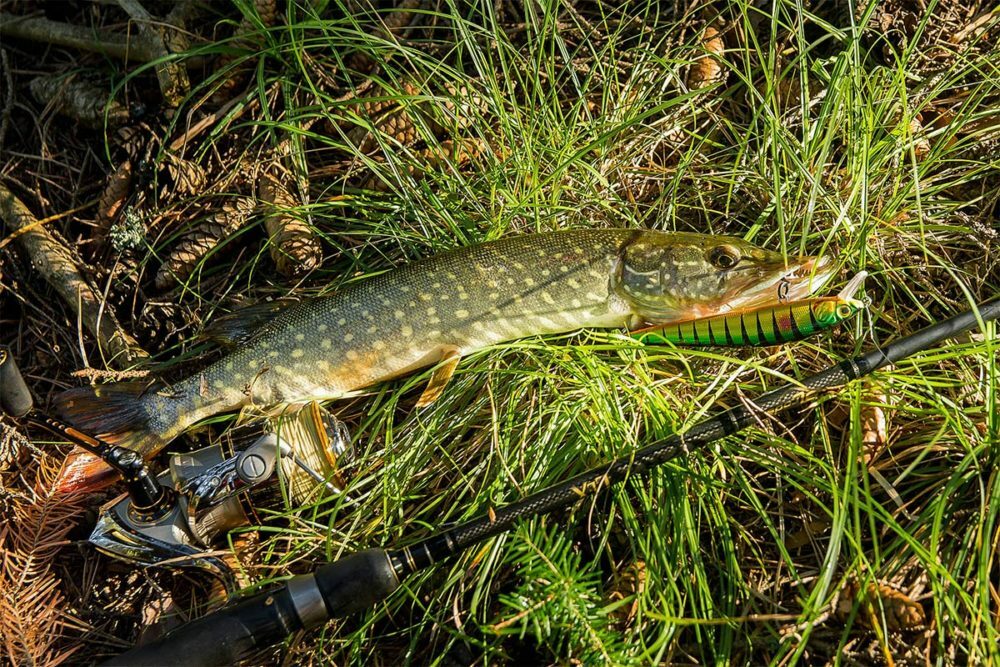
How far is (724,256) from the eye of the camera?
8.04 ft

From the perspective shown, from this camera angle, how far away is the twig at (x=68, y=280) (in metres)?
3.00

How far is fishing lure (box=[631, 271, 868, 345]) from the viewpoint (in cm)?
223

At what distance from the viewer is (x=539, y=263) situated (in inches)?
99.7

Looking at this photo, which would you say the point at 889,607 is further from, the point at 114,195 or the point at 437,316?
the point at 114,195

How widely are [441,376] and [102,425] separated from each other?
1.25 m

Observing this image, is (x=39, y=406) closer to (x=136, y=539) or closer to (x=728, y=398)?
(x=136, y=539)

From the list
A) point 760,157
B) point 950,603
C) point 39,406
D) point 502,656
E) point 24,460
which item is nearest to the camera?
point 950,603

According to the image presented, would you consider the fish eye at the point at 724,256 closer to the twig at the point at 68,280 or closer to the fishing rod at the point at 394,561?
the fishing rod at the point at 394,561

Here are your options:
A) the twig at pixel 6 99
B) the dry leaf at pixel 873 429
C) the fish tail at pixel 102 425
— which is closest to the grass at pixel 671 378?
the dry leaf at pixel 873 429

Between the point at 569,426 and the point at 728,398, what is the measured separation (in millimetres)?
617

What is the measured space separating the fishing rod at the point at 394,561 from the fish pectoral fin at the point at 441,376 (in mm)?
571

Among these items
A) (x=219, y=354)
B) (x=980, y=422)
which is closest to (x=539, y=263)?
(x=219, y=354)

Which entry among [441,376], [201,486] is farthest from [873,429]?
[201,486]

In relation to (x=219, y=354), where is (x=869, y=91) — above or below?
above
